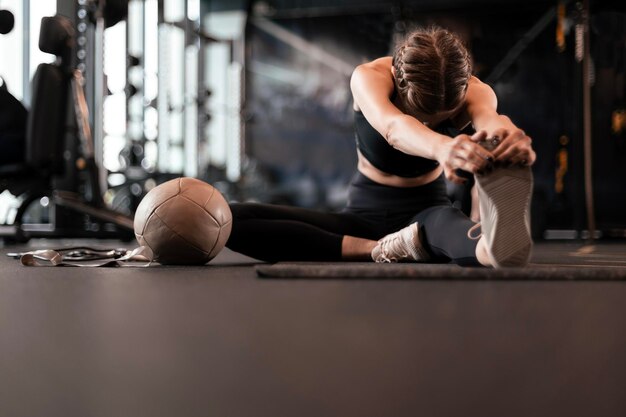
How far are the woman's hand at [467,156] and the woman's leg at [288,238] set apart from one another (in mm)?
913

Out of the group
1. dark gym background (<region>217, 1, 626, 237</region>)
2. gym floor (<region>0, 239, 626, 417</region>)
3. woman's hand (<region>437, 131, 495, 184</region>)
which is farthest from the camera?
dark gym background (<region>217, 1, 626, 237</region>)

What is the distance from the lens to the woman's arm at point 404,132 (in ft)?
5.35

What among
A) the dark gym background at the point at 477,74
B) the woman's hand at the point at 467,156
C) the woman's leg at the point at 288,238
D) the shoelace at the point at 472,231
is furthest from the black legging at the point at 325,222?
the dark gym background at the point at 477,74

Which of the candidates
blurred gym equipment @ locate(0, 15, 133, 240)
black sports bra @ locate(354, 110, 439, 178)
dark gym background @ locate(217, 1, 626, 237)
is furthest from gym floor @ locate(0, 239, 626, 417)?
dark gym background @ locate(217, 1, 626, 237)

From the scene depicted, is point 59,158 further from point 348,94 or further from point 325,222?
point 348,94

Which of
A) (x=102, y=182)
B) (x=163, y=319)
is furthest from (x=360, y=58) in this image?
(x=163, y=319)

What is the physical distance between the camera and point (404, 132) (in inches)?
73.3

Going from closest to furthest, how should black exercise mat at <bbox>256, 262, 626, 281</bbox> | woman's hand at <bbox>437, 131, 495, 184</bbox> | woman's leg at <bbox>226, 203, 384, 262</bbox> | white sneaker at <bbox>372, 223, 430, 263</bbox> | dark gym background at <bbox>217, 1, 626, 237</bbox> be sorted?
1. woman's hand at <bbox>437, 131, 495, 184</bbox>
2. black exercise mat at <bbox>256, 262, 626, 281</bbox>
3. white sneaker at <bbox>372, 223, 430, 263</bbox>
4. woman's leg at <bbox>226, 203, 384, 262</bbox>
5. dark gym background at <bbox>217, 1, 626, 237</bbox>

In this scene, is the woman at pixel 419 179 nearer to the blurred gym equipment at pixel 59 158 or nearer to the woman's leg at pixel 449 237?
the woman's leg at pixel 449 237

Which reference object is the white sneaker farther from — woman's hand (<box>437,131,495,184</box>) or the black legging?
woman's hand (<box>437,131,495,184</box>)

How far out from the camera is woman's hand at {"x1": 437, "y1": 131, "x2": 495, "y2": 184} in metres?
1.62

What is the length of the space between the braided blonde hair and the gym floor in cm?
66

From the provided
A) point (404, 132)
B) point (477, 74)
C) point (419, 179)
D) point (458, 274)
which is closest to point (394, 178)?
point (419, 179)

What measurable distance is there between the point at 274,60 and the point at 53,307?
25.5 ft
